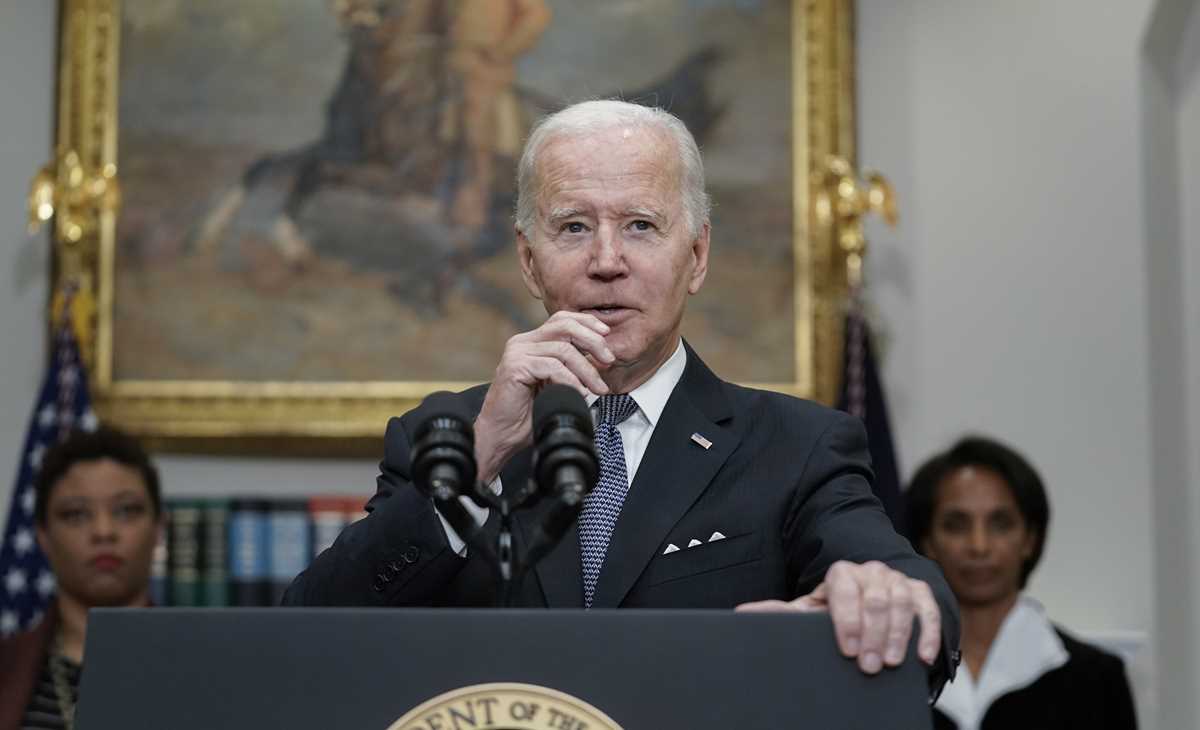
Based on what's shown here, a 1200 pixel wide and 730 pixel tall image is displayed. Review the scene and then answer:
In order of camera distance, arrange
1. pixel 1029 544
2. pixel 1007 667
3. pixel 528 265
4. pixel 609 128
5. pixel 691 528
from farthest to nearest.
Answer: pixel 1029 544, pixel 1007 667, pixel 528 265, pixel 609 128, pixel 691 528

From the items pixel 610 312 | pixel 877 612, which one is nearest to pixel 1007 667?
pixel 610 312

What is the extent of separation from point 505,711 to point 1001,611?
13.0 ft

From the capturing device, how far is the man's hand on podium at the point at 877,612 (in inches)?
74.5

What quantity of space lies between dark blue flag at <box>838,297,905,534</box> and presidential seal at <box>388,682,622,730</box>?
178 inches

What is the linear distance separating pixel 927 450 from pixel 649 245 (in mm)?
4331

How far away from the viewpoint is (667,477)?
2531 mm

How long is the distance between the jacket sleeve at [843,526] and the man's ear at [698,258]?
1.09 feet

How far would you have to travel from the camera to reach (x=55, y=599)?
548cm

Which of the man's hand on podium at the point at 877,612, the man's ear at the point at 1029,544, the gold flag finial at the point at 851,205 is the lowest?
the man's hand on podium at the point at 877,612

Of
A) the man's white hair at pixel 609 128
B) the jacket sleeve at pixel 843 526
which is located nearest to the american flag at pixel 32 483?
the man's white hair at pixel 609 128

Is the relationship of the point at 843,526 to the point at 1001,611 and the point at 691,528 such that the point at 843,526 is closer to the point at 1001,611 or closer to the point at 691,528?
the point at 691,528

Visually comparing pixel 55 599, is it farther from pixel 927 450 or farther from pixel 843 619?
pixel 843 619

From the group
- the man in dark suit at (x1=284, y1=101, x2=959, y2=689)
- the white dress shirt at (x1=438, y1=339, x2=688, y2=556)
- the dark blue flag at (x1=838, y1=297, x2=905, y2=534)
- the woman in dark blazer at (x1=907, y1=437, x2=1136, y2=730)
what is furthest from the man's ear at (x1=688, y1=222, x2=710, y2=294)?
the dark blue flag at (x1=838, y1=297, x2=905, y2=534)

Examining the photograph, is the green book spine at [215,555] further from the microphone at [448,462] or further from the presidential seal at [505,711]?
the presidential seal at [505,711]
